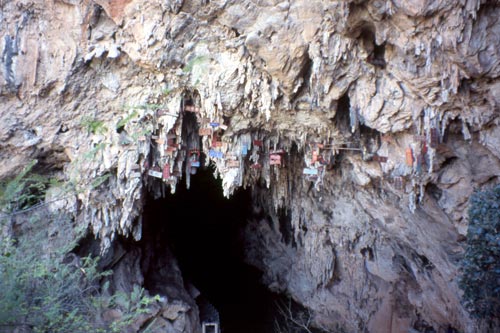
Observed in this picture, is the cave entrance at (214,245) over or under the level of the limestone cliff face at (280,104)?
under

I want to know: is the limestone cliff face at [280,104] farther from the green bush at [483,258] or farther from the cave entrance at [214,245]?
the cave entrance at [214,245]

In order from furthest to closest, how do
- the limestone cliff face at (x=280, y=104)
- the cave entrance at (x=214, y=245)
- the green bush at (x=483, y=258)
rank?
the cave entrance at (x=214, y=245)
the limestone cliff face at (x=280, y=104)
the green bush at (x=483, y=258)

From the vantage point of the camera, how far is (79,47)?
18.8 ft

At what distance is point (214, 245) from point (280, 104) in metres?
7.51

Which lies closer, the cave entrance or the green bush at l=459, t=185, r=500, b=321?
the green bush at l=459, t=185, r=500, b=321

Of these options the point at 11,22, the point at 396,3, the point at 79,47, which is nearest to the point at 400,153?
the point at 396,3

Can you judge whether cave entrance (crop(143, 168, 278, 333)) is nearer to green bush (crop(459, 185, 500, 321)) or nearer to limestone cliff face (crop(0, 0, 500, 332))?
limestone cliff face (crop(0, 0, 500, 332))

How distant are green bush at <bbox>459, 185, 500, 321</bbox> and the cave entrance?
5.68m

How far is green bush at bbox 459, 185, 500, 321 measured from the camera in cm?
438

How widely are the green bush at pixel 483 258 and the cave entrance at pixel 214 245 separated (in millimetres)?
5679

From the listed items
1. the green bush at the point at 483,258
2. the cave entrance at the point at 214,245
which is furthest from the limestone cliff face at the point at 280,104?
the cave entrance at the point at 214,245

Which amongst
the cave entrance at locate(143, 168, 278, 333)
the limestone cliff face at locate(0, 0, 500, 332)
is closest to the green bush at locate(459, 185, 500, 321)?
the limestone cliff face at locate(0, 0, 500, 332)

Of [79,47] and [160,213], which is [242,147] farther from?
[160,213]

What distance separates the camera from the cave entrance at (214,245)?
9781mm
